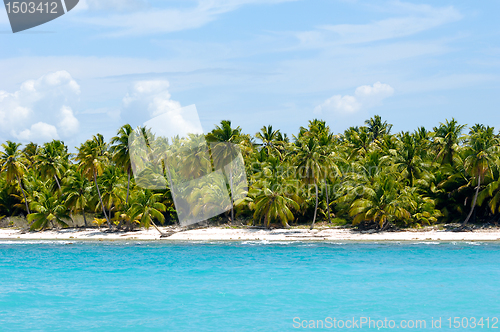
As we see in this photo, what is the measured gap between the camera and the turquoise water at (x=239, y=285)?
20.4m

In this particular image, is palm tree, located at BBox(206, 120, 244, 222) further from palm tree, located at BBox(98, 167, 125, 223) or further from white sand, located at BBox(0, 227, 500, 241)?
palm tree, located at BBox(98, 167, 125, 223)

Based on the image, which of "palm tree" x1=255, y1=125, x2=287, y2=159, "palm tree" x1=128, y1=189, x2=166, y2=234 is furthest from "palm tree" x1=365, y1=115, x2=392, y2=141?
"palm tree" x1=128, y1=189, x2=166, y2=234

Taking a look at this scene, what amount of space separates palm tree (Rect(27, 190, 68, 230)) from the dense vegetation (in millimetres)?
108

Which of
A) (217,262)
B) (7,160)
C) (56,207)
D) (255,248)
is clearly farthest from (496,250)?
(7,160)

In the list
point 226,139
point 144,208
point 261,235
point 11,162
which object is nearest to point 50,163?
point 11,162

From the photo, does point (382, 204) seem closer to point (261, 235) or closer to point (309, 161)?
point (309, 161)

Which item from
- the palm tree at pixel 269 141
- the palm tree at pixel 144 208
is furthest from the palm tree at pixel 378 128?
the palm tree at pixel 144 208

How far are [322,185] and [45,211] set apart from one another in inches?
1175

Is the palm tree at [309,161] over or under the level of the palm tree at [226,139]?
under

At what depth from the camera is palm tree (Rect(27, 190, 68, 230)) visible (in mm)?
48094

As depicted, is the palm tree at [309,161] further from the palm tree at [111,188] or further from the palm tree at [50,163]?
the palm tree at [50,163]

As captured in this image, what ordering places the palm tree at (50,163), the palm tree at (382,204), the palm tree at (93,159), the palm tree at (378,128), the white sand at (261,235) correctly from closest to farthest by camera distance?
the white sand at (261,235) → the palm tree at (382,204) → the palm tree at (93,159) → the palm tree at (50,163) → the palm tree at (378,128)

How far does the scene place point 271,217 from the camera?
44.6 meters

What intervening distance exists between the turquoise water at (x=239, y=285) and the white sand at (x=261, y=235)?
1.69 meters
